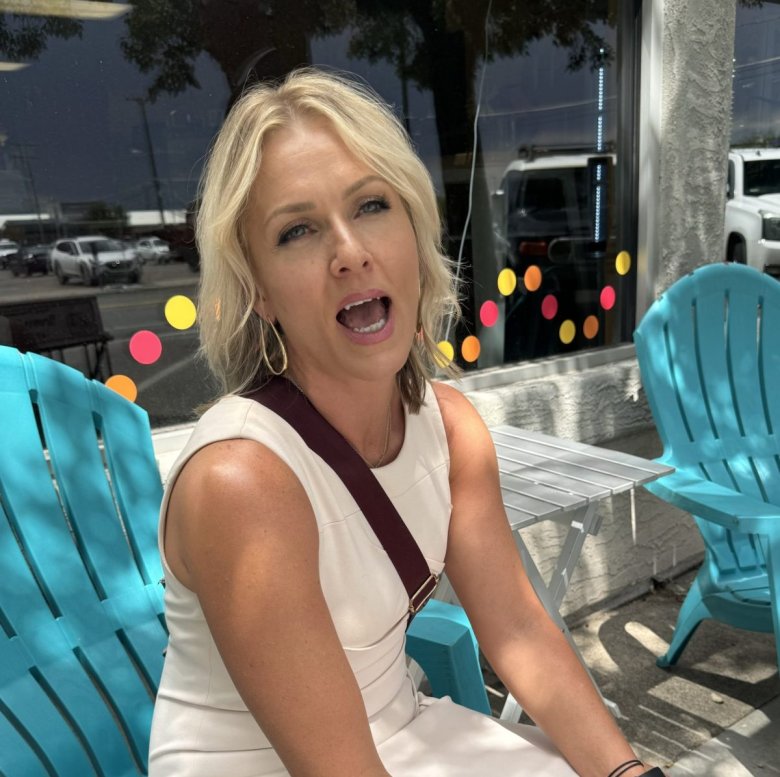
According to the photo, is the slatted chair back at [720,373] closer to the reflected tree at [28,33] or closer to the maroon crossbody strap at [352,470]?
the maroon crossbody strap at [352,470]

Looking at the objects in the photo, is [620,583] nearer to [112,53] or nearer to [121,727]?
[121,727]

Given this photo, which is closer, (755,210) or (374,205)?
(374,205)

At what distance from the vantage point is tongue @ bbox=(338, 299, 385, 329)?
4.37 ft

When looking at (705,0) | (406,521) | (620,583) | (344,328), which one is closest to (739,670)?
(620,583)

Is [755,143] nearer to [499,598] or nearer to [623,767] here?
[499,598]

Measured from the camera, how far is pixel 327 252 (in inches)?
51.1

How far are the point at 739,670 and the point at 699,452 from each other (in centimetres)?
86

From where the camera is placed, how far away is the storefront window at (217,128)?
2383mm

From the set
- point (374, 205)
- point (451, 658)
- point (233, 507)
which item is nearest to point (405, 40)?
point (374, 205)

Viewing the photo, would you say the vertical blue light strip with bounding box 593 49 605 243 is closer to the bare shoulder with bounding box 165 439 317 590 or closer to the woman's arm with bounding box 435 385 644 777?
the woman's arm with bounding box 435 385 644 777

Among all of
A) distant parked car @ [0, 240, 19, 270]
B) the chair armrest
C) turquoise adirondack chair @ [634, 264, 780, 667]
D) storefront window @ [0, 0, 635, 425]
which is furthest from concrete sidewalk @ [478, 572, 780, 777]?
distant parked car @ [0, 240, 19, 270]

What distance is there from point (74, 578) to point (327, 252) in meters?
0.98

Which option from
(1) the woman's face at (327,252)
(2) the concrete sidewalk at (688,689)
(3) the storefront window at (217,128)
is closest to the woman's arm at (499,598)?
(1) the woman's face at (327,252)

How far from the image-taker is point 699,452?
9.48 ft
